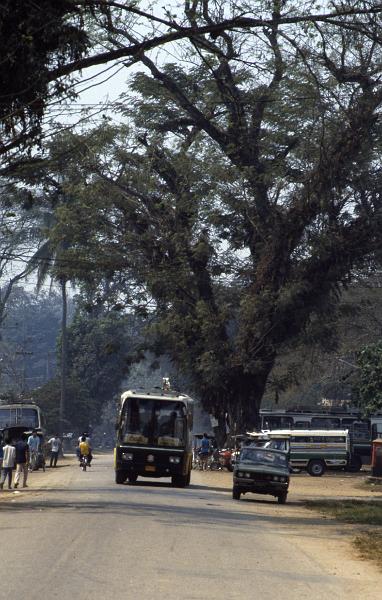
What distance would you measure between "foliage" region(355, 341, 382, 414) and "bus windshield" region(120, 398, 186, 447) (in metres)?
21.8

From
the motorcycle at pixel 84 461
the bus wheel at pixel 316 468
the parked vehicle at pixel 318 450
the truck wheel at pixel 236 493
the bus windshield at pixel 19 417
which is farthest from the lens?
the bus wheel at pixel 316 468

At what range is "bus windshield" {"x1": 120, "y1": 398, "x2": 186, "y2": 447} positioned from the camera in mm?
33969

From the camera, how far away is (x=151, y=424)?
34.0 m

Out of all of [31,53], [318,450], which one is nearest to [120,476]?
[31,53]

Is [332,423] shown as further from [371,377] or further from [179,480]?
[179,480]

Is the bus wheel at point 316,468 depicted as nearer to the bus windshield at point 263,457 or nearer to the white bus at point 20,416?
the white bus at point 20,416

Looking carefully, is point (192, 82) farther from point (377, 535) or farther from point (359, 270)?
point (377, 535)

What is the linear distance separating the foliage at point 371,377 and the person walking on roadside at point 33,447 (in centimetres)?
1587

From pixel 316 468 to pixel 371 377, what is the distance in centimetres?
673

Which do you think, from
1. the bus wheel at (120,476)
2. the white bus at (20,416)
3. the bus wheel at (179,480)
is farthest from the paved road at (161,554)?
the white bus at (20,416)

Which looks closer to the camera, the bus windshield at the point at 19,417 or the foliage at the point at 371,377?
the foliage at the point at 371,377

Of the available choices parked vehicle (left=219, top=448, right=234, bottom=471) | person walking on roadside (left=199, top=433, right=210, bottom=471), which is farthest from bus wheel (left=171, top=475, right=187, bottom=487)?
person walking on roadside (left=199, top=433, right=210, bottom=471)

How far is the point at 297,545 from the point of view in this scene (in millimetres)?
18766

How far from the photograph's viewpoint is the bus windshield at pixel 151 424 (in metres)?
34.0
